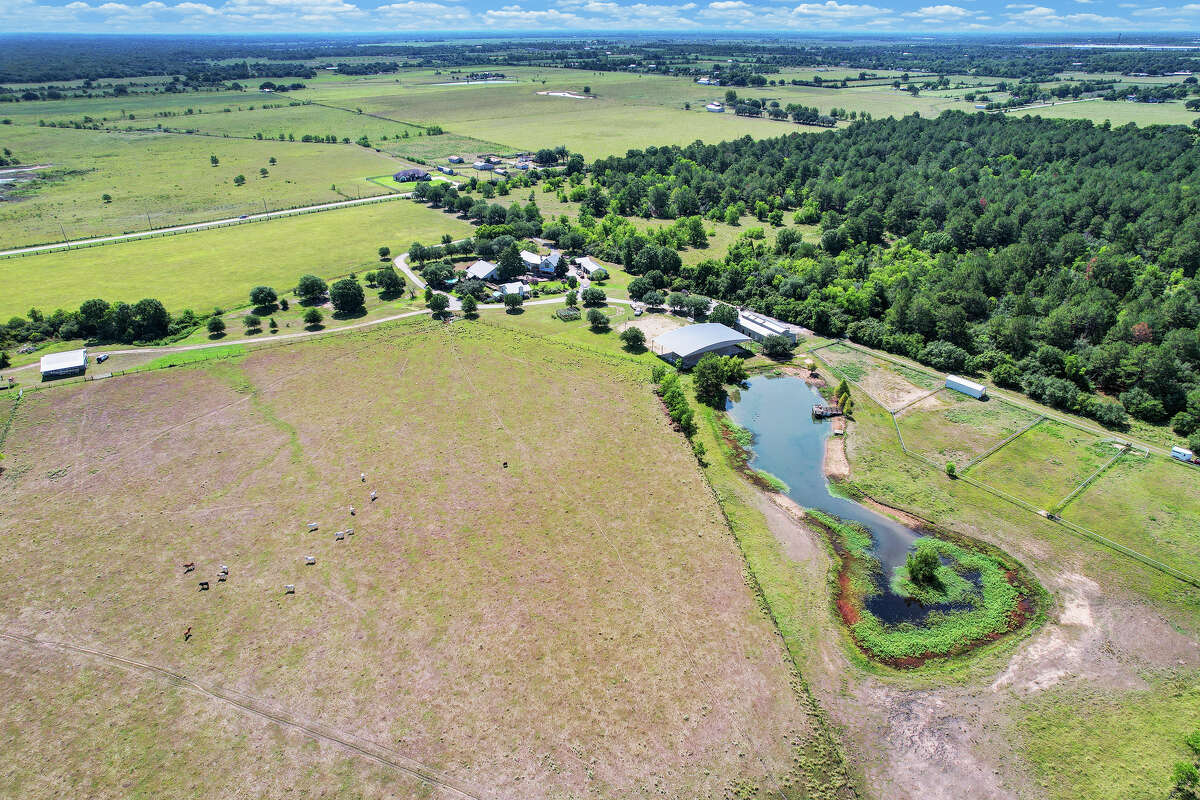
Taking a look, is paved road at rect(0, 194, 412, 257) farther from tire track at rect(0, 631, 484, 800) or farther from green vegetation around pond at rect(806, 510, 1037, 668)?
green vegetation around pond at rect(806, 510, 1037, 668)

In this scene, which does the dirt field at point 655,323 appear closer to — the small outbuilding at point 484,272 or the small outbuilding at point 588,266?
the small outbuilding at point 588,266

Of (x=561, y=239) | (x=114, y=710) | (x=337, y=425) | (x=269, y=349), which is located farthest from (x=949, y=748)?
(x=561, y=239)

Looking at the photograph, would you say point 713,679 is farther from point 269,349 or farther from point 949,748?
point 269,349

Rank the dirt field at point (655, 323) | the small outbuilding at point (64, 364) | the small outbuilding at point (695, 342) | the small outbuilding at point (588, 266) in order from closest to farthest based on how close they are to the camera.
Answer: the small outbuilding at point (64, 364)
the small outbuilding at point (695, 342)
the dirt field at point (655, 323)
the small outbuilding at point (588, 266)

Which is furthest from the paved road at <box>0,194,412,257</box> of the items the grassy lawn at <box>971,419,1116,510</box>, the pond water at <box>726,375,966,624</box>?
the grassy lawn at <box>971,419,1116,510</box>

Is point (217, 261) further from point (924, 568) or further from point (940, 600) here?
point (940, 600)

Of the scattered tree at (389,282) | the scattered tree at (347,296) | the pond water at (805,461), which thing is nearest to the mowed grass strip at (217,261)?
the scattered tree at (389,282)
